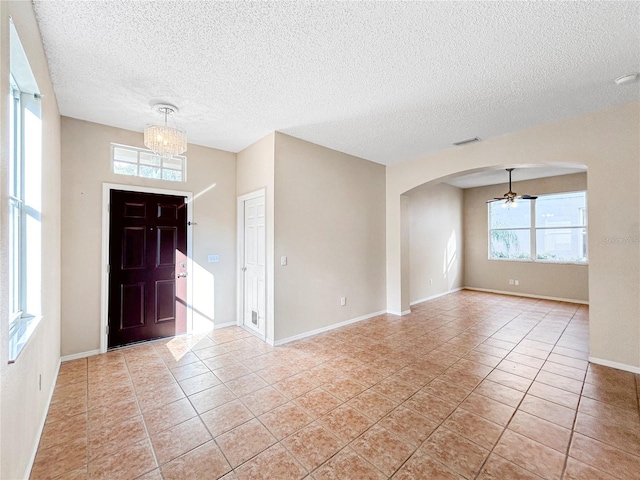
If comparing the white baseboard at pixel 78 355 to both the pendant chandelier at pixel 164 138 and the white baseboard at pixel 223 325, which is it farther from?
the pendant chandelier at pixel 164 138

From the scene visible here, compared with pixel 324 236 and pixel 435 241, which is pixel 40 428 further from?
pixel 435 241

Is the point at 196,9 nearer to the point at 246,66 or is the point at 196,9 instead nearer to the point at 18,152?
the point at 246,66

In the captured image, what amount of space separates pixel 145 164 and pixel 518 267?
28.0 feet

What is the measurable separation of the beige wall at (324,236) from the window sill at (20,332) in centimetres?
236

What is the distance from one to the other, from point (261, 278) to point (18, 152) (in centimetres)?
279

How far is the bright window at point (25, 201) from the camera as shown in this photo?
Result: 180 centimetres

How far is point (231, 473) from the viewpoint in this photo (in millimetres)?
1711

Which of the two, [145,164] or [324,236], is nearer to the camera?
[145,164]

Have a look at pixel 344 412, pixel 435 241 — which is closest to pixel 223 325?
pixel 344 412

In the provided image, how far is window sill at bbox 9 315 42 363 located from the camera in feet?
4.85

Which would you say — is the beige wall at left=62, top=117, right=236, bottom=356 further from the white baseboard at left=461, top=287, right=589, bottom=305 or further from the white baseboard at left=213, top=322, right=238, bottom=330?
the white baseboard at left=461, top=287, right=589, bottom=305

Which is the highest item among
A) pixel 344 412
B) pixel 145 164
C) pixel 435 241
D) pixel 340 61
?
pixel 340 61

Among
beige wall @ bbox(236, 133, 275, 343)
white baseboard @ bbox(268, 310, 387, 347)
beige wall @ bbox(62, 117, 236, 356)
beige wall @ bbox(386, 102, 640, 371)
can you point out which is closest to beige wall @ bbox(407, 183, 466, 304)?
white baseboard @ bbox(268, 310, 387, 347)

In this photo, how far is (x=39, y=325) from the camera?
204 centimetres
